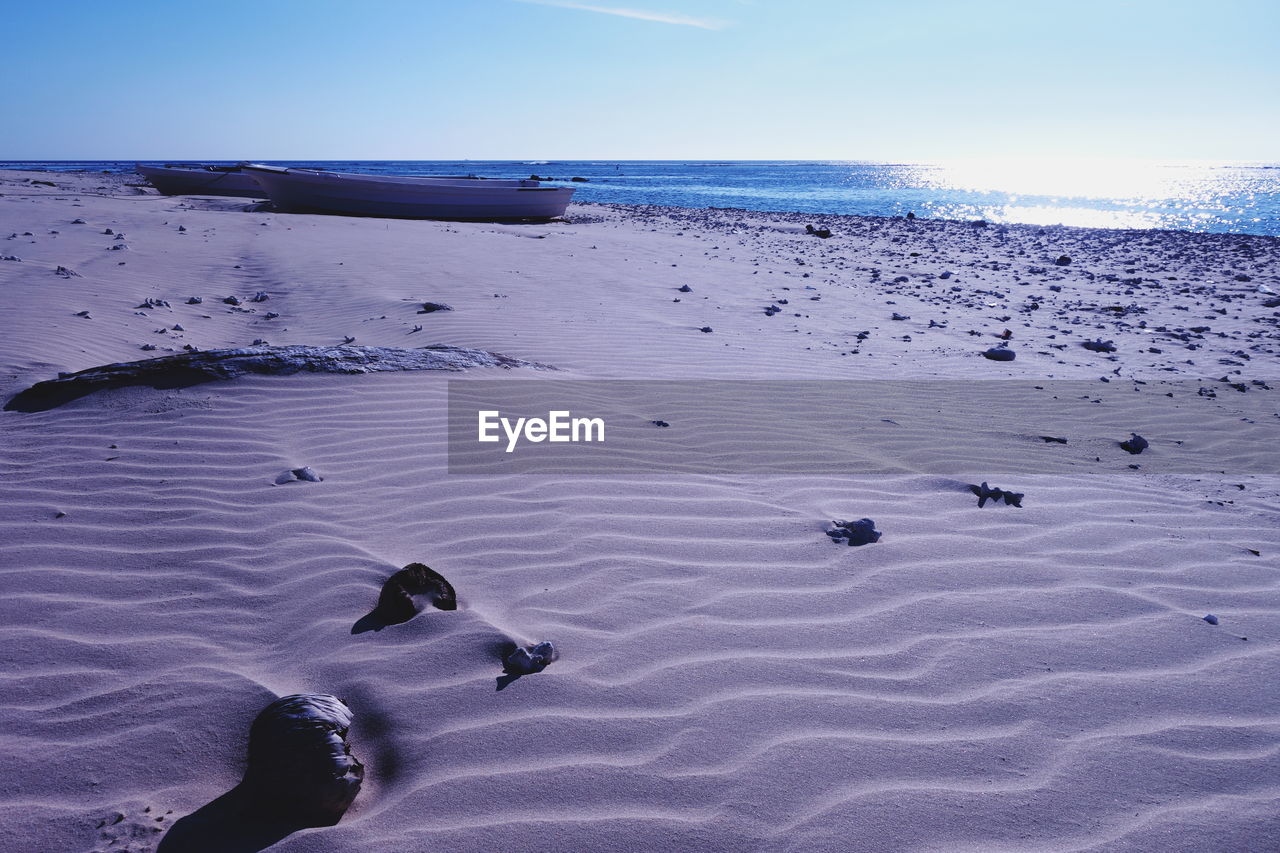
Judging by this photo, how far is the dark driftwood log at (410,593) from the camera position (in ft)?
8.14

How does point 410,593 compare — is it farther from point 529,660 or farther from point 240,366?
point 240,366

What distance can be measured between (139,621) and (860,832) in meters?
2.36

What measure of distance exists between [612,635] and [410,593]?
2.36 feet

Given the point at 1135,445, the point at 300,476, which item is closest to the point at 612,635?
the point at 300,476

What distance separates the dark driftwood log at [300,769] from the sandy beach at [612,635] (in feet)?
0.18

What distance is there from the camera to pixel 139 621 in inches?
97.1

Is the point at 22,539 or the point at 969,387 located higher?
the point at 969,387

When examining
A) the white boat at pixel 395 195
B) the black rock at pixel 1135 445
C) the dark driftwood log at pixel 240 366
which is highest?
the white boat at pixel 395 195

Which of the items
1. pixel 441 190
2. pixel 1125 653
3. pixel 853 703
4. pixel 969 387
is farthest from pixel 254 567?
pixel 441 190

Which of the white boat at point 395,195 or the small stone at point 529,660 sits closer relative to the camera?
the small stone at point 529,660

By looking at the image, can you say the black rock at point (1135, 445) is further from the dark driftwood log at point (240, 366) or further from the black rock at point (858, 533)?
the dark driftwood log at point (240, 366)

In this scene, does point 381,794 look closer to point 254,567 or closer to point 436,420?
point 254,567

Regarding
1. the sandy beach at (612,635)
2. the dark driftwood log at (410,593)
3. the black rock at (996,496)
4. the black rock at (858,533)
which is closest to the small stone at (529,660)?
the sandy beach at (612,635)

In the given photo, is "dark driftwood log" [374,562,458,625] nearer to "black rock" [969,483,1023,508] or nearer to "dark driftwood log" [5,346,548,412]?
"black rock" [969,483,1023,508]
